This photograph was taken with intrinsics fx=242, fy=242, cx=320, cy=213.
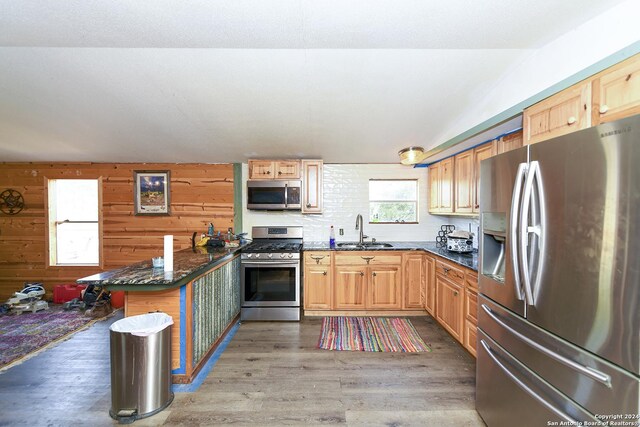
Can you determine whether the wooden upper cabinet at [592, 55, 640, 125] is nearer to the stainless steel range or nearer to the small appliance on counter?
the small appliance on counter

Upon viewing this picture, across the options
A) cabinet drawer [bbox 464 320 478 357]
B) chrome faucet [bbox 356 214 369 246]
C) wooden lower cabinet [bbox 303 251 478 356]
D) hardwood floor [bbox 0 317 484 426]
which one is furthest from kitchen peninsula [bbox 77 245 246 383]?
cabinet drawer [bbox 464 320 478 357]

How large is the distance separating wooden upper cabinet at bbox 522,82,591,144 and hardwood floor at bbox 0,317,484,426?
197 cm

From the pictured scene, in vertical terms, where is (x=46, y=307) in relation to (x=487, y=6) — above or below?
below

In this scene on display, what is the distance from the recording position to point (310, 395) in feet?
6.30

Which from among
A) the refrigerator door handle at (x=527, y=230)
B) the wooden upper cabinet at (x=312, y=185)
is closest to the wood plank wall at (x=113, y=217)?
the wooden upper cabinet at (x=312, y=185)

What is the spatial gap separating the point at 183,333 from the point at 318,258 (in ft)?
5.97

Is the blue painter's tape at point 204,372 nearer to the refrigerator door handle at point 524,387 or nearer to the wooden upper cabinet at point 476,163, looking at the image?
the refrigerator door handle at point 524,387

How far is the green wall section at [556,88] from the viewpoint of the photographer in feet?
3.67

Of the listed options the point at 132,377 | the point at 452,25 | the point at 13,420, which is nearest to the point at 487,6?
the point at 452,25

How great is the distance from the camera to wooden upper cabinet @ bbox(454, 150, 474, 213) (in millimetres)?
2791

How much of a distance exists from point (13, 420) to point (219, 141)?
2945 millimetres

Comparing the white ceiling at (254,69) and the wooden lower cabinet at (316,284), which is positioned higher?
the white ceiling at (254,69)

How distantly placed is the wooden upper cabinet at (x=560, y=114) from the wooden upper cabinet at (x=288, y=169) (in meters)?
2.70

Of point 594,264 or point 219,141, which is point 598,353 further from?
point 219,141
